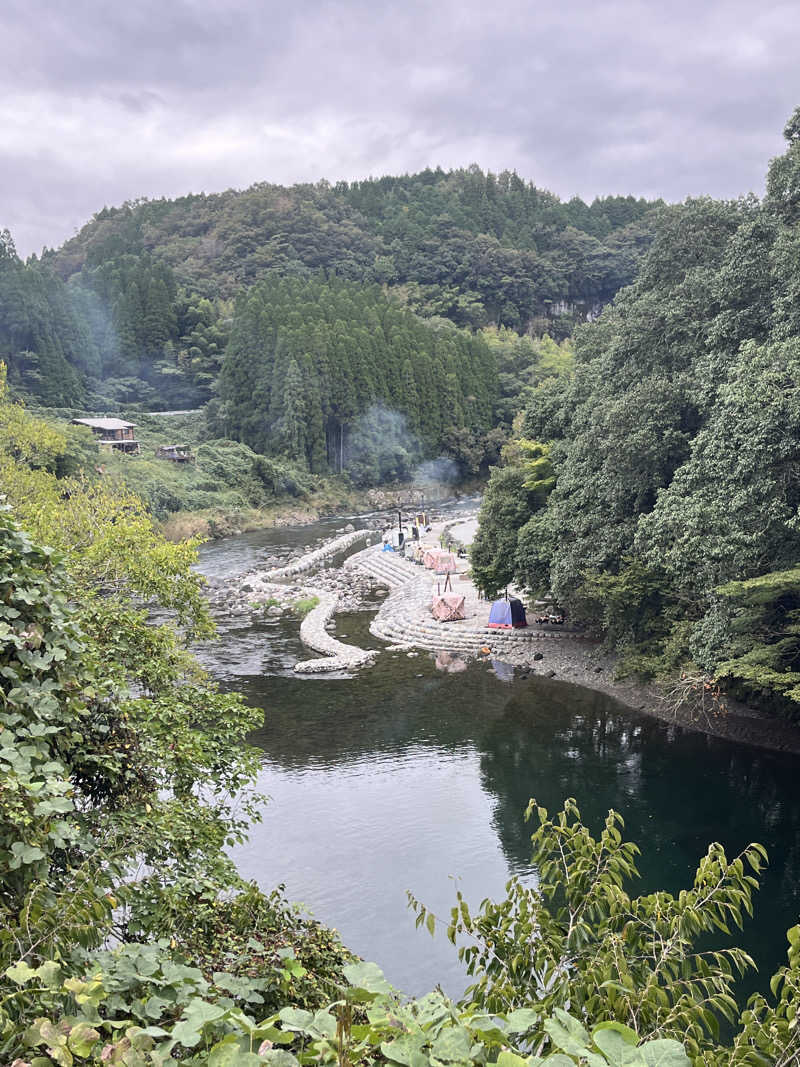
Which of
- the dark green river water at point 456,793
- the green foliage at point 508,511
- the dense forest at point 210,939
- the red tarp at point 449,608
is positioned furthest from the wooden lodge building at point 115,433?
the dense forest at point 210,939

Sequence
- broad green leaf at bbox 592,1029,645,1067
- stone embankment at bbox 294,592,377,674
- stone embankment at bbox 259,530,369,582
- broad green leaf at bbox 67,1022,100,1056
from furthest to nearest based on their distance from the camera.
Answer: stone embankment at bbox 259,530,369,582, stone embankment at bbox 294,592,377,674, broad green leaf at bbox 67,1022,100,1056, broad green leaf at bbox 592,1029,645,1067

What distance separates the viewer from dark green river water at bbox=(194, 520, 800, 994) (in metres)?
13.0

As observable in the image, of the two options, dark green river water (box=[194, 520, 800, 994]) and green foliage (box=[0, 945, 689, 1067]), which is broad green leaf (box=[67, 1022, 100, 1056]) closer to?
green foliage (box=[0, 945, 689, 1067])

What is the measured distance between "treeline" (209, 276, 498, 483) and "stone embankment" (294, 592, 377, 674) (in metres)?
36.4

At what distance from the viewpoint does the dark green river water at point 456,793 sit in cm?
1298

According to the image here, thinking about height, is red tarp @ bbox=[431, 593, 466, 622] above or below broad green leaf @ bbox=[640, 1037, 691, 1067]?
below

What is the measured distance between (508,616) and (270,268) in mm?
84046

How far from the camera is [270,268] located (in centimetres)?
10194

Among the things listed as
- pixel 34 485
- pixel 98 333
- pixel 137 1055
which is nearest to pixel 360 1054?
pixel 137 1055

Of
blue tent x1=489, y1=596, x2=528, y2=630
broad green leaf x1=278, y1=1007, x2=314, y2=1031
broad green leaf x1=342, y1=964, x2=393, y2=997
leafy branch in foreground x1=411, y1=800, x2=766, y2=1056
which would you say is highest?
broad green leaf x1=278, y1=1007, x2=314, y2=1031

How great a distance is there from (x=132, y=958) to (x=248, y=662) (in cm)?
2284

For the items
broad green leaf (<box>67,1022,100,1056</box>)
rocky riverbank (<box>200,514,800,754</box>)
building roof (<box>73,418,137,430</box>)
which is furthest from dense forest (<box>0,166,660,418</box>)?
broad green leaf (<box>67,1022,100,1056</box>)

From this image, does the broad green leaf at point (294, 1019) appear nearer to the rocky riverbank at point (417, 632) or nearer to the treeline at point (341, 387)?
the rocky riverbank at point (417, 632)

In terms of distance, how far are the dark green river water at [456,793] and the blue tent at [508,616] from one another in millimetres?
4018
